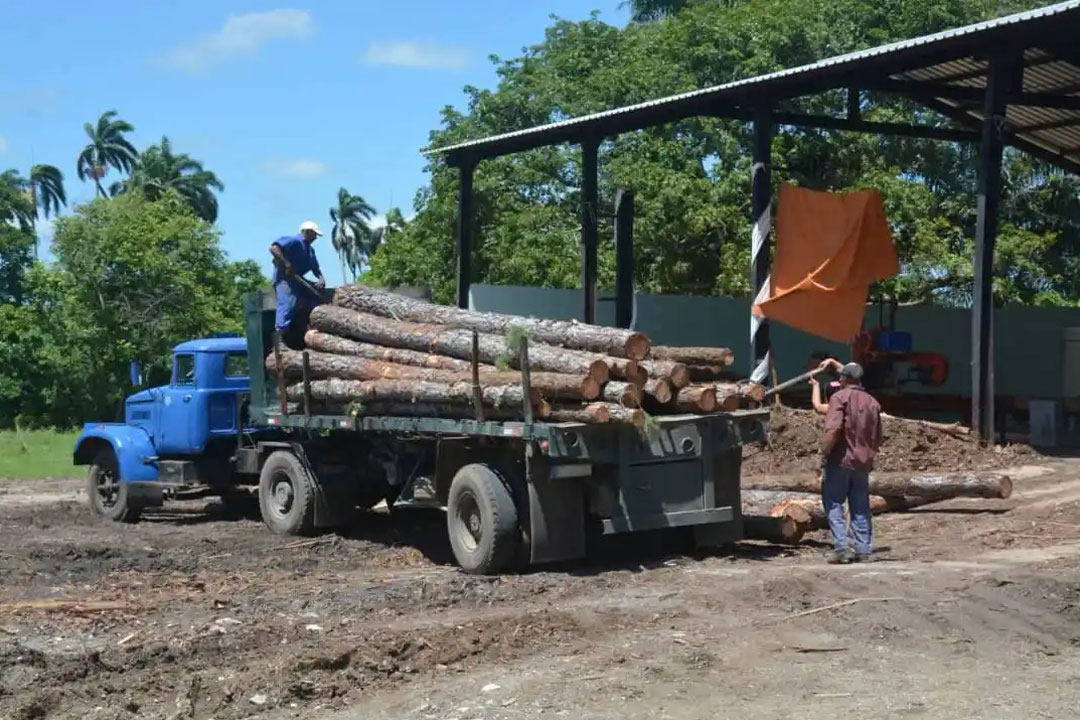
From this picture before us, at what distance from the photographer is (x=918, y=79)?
21109mm

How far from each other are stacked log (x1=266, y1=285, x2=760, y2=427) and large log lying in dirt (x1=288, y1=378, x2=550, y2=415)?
0.04 ft

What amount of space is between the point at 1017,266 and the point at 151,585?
22.7 metres

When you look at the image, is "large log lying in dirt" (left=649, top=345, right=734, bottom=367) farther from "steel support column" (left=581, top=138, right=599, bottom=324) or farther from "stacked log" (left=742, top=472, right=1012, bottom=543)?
"steel support column" (left=581, top=138, right=599, bottom=324)

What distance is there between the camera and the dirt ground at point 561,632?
7574 mm

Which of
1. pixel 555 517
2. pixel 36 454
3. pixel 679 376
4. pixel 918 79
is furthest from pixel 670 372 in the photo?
pixel 36 454

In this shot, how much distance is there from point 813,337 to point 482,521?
17.0 meters

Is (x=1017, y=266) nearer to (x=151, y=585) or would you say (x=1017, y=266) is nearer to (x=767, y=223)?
(x=767, y=223)

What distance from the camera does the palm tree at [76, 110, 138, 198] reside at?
7638 centimetres

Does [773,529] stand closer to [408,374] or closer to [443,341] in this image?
[443,341]

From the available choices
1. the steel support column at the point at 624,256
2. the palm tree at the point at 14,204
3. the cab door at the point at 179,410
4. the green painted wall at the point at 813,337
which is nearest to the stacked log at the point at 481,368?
the cab door at the point at 179,410

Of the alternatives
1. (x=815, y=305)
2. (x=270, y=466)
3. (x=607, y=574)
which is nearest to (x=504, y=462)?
(x=607, y=574)

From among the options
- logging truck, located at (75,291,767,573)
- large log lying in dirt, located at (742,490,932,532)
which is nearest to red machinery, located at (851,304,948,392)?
large log lying in dirt, located at (742,490,932,532)

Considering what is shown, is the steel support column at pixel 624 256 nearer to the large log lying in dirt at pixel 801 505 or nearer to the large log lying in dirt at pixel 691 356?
the large log lying in dirt at pixel 801 505

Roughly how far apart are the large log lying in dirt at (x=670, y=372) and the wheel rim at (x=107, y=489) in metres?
7.89
